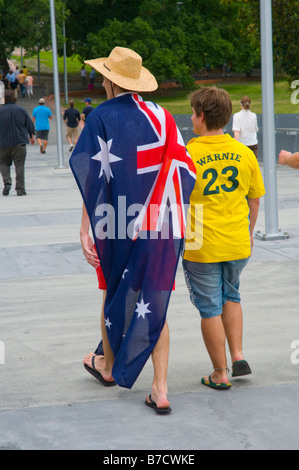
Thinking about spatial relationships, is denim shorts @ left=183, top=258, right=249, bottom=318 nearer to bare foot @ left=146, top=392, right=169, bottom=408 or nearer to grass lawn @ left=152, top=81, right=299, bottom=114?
bare foot @ left=146, top=392, right=169, bottom=408

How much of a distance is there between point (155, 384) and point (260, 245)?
199 inches

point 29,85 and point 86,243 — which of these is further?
point 29,85

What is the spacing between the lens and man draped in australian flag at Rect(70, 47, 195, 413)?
4277 millimetres

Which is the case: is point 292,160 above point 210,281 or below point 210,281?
above

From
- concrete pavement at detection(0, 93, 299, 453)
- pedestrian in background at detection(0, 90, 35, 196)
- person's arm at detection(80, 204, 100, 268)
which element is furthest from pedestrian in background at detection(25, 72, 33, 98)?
person's arm at detection(80, 204, 100, 268)

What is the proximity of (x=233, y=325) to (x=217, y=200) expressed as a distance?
2.49 feet

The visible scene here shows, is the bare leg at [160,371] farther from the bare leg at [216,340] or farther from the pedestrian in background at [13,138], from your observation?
the pedestrian in background at [13,138]

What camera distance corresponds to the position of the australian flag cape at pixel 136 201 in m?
4.28

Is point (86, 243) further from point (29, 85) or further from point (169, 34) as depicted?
point (169, 34)

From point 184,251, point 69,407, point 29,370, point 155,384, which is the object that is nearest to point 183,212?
point 184,251

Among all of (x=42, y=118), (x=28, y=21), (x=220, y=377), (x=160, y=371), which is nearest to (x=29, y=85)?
(x=28, y=21)

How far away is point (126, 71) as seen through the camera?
4488 millimetres

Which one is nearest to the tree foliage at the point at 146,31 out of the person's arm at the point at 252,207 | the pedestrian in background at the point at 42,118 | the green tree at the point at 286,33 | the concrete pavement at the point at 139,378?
the green tree at the point at 286,33

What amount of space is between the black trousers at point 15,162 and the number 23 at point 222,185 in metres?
10.4
